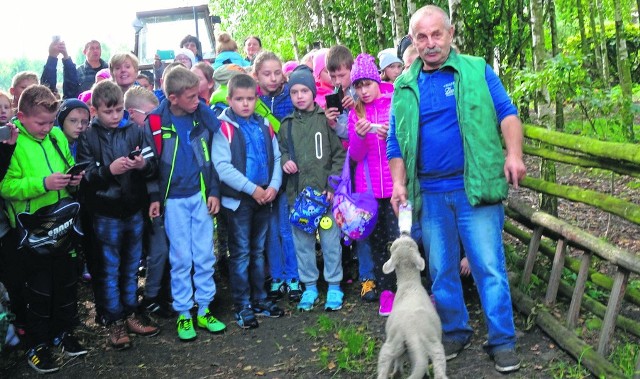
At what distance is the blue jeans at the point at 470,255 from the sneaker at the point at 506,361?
0.04m

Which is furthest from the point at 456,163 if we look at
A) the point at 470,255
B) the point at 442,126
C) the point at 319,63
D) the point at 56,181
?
the point at 319,63

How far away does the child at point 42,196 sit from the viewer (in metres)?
4.66

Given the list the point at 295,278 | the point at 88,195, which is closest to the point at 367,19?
Result: the point at 295,278

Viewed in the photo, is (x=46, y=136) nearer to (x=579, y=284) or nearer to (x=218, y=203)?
(x=218, y=203)

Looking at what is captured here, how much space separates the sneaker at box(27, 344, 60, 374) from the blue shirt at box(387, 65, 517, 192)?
3063mm

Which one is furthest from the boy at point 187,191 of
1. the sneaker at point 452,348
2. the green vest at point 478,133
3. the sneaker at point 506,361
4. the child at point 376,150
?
the sneaker at point 506,361

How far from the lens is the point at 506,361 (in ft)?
13.4

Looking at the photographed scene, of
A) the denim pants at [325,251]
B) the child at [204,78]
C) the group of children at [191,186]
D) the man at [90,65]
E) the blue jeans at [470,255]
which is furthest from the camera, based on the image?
the man at [90,65]

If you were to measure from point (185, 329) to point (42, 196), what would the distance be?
1.53 m

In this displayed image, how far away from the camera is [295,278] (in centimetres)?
616

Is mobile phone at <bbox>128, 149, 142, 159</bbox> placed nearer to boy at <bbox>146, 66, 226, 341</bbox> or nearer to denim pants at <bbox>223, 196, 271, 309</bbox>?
boy at <bbox>146, 66, 226, 341</bbox>

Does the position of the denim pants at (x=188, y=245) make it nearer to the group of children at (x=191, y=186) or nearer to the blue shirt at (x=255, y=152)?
the group of children at (x=191, y=186)

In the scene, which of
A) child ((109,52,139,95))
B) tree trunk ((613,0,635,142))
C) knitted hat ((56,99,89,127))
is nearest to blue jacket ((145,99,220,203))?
→ knitted hat ((56,99,89,127))

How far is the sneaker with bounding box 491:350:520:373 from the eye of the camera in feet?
13.3
